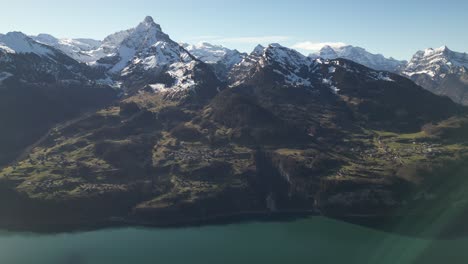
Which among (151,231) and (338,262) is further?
(151,231)

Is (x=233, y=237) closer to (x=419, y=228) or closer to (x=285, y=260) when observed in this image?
(x=285, y=260)

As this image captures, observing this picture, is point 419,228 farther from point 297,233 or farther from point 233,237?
point 233,237

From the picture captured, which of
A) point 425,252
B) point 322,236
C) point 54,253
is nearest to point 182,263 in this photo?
point 54,253

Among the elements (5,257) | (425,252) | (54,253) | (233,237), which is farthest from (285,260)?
(5,257)

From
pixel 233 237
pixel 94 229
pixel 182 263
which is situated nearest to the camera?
pixel 182 263

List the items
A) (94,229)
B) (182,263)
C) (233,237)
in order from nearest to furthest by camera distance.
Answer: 1. (182,263)
2. (233,237)
3. (94,229)
